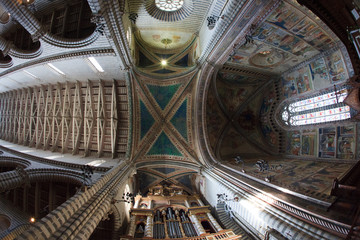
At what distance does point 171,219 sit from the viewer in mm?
9039

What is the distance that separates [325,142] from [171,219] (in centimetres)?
965

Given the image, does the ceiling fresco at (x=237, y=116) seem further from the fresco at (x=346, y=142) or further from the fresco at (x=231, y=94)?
the fresco at (x=346, y=142)

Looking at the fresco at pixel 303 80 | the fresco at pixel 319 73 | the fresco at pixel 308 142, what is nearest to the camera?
the fresco at pixel 319 73

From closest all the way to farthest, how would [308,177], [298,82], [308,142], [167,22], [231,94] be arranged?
[308,177]
[308,142]
[298,82]
[167,22]
[231,94]

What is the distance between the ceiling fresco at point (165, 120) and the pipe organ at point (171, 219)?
267 centimetres

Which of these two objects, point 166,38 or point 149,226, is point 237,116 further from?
point 149,226

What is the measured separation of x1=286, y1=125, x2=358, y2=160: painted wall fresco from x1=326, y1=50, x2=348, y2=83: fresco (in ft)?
8.32

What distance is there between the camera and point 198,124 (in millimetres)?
12398

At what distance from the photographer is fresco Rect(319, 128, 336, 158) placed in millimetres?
9282

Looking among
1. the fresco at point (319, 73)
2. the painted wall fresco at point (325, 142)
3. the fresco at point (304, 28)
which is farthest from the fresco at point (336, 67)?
the painted wall fresco at point (325, 142)

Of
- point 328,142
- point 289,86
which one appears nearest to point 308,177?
point 328,142

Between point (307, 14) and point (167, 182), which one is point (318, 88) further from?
point (167, 182)

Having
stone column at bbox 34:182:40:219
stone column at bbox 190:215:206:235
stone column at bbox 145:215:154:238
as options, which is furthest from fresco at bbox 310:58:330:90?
stone column at bbox 34:182:40:219

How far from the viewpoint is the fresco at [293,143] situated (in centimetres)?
1123
